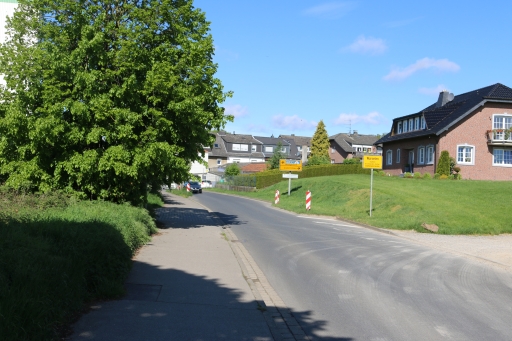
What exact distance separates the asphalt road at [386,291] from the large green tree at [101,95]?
14.8 feet

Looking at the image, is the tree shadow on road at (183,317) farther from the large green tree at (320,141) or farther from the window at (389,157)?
the large green tree at (320,141)

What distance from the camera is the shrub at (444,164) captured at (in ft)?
145

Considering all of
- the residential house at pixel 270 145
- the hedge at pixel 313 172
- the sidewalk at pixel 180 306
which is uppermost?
the residential house at pixel 270 145

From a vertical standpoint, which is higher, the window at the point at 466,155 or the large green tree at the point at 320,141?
the large green tree at the point at 320,141

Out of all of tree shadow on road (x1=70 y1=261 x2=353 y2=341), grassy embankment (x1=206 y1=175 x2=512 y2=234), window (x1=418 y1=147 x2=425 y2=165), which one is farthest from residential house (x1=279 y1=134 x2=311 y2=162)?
tree shadow on road (x1=70 y1=261 x2=353 y2=341)

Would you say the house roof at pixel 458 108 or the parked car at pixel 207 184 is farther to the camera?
the parked car at pixel 207 184

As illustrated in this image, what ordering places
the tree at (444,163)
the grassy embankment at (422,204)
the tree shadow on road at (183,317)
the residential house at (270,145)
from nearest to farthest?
the tree shadow on road at (183,317), the grassy embankment at (422,204), the tree at (444,163), the residential house at (270,145)

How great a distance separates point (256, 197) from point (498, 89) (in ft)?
83.0

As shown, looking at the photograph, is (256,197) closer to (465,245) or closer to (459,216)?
(459,216)

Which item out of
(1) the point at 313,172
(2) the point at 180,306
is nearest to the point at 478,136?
(1) the point at 313,172

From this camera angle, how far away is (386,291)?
936 cm

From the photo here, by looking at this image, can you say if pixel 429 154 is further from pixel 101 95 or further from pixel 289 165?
pixel 101 95

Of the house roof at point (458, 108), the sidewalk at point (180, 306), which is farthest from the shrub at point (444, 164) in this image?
the sidewalk at point (180, 306)

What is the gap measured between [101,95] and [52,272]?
35.5 ft
